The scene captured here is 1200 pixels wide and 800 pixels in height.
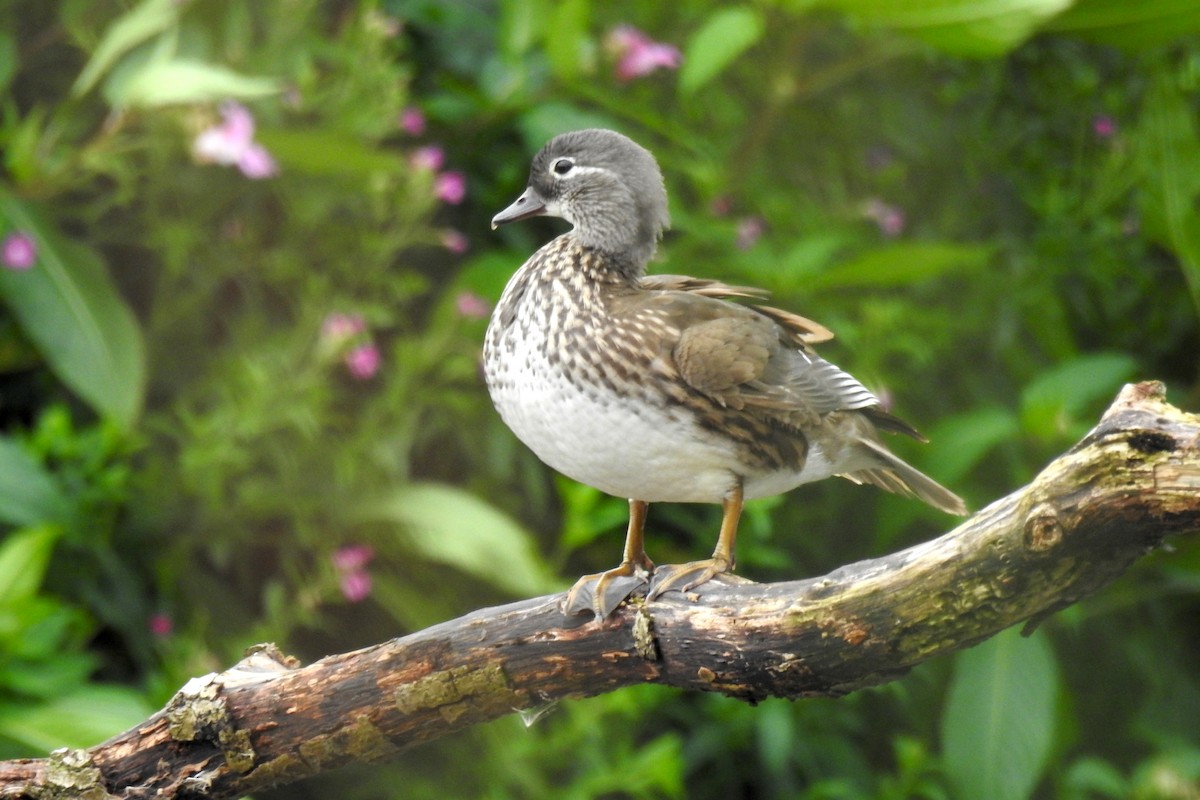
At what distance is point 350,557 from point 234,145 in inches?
32.0

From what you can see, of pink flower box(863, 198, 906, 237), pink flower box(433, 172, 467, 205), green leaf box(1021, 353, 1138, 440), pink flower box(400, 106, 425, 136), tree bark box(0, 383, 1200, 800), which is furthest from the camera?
pink flower box(863, 198, 906, 237)

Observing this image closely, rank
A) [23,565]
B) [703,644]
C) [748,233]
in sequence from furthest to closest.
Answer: [748,233], [23,565], [703,644]

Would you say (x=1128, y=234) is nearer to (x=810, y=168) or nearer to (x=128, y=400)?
(x=810, y=168)

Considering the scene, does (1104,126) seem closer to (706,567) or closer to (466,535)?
(466,535)

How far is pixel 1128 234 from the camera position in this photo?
3154 mm

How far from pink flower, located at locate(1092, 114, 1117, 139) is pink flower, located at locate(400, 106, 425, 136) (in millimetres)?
1601

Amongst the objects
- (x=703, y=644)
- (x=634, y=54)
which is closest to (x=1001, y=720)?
(x=703, y=644)

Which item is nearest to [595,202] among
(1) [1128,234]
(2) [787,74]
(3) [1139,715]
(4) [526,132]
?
(4) [526,132]

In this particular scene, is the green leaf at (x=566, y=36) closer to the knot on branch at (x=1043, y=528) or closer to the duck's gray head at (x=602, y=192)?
the duck's gray head at (x=602, y=192)

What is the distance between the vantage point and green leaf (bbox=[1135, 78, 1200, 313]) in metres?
2.76

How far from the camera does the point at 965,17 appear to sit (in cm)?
253

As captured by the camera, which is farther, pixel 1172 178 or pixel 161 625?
pixel 1172 178

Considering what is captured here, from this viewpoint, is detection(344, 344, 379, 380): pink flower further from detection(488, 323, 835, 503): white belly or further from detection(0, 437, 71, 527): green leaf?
detection(488, 323, 835, 503): white belly

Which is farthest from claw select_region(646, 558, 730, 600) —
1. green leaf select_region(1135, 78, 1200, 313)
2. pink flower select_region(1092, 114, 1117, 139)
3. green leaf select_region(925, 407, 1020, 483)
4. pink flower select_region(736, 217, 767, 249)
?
pink flower select_region(1092, 114, 1117, 139)
